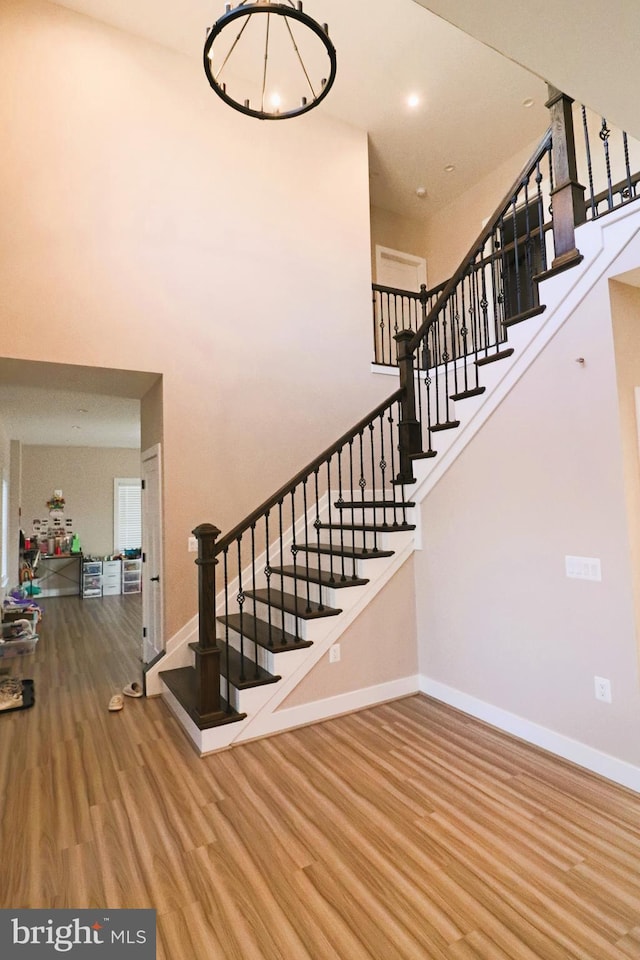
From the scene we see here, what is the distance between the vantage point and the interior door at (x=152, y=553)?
4.55m

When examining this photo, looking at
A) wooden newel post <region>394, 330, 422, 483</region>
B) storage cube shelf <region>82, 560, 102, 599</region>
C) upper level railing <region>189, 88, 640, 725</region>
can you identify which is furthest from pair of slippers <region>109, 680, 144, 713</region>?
storage cube shelf <region>82, 560, 102, 599</region>

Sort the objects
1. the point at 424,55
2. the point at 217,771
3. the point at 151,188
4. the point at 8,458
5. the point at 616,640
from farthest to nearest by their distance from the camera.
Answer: the point at 8,458 < the point at 424,55 < the point at 151,188 < the point at 217,771 < the point at 616,640

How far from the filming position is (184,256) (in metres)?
4.58

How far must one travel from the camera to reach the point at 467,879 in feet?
6.75

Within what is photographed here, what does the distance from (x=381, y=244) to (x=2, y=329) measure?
5.48 metres

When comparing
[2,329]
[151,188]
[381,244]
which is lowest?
[2,329]

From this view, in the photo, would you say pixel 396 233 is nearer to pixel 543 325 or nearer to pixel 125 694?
pixel 543 325

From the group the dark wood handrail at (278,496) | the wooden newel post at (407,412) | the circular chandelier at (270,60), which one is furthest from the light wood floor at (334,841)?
the circular chandelier at (270,60)

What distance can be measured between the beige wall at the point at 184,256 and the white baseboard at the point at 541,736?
2353 millimetres

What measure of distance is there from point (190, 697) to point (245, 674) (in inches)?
18.7

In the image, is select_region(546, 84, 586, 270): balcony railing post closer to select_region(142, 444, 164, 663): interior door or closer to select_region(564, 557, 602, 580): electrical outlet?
select_region(564, 557, 602, 580): electrical outlet

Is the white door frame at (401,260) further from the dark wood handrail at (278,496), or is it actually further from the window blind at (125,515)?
the window blind at (125,515)

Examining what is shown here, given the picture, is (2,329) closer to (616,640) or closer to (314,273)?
(314,273)

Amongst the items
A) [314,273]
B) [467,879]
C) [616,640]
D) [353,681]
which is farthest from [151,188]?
[467,879]
